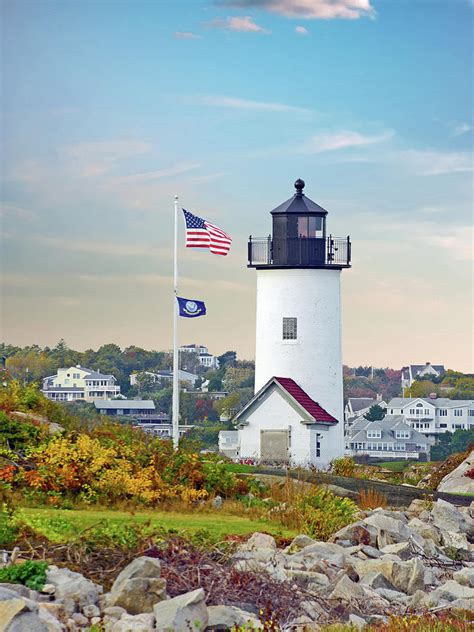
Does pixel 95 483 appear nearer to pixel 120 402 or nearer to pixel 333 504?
pixel 333 504

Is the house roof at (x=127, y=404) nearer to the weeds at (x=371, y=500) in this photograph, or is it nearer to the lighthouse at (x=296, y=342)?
the lighthouse at (x=296, y=342)

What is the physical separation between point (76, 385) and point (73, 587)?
66462 millimetres

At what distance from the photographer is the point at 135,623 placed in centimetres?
1209

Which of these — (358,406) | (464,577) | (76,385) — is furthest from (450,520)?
(358,406)

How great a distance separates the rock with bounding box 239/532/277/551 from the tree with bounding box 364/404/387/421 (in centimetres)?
9725

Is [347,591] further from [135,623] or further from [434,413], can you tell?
[434,413]

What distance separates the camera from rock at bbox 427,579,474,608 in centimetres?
1479

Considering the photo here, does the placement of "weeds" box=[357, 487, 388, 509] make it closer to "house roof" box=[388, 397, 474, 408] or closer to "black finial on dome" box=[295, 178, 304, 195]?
"black finial on dome" box=[295, 178, 304, 195]

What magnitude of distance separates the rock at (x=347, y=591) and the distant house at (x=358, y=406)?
327 feet

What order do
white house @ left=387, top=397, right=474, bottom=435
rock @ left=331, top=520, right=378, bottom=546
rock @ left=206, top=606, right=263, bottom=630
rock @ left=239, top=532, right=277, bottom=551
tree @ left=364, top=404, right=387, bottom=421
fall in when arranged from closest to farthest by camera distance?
rock @ left=206, top=606, right=263, bottom=630 → rock @ left=239, top=532, right=277, bottom=551 → rock @ left=331, top=520, right=378, bottom=546 → tree @ left=364, top=404, right=387, bottom=421 → white house @ left=387, top=397, right=474, bottom=435

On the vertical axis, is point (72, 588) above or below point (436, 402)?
below

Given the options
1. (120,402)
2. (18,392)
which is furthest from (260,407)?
(120,402)


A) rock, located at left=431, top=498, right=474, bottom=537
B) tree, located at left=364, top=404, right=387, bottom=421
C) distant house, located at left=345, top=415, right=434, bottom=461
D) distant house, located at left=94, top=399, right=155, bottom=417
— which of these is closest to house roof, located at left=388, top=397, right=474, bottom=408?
tree, located at left=364, top=404, right=387, bottom=421

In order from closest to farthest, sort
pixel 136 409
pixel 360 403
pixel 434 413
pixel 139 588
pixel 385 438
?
pixel 139 588 → pixel 136 409 → pixel 385 438 → pixel 434 413 → pixel 360 403
